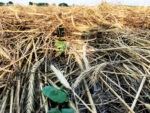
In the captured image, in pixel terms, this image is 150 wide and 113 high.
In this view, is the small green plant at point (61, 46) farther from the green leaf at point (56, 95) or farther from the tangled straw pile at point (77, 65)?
the green leaf at point (56, 95)

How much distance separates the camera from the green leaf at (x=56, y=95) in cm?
57

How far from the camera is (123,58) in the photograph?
2.98 ft

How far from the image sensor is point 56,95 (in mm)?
583

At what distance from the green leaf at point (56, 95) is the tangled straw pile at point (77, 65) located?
1.6 inches

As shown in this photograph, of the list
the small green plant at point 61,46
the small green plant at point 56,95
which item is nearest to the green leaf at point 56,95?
the small green plant at point 56,95

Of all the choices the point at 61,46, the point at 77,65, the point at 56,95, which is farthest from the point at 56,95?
the point at 61,46

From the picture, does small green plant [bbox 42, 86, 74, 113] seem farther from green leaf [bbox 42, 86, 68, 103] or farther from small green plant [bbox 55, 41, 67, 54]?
small green plant [bbox 55, 41, 67, 54]

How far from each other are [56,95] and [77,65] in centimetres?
32

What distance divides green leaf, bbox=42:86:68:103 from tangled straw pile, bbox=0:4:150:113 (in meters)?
0.04

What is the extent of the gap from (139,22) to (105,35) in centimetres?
68

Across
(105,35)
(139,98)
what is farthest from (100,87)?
(105,35)

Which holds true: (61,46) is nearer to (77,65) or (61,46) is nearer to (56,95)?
(77,65)

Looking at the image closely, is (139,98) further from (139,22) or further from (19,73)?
(139,22)

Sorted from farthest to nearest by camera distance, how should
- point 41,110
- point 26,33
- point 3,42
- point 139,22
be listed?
1. point 139,22
2. point 26,33
3. point 3,42
4. point 41,110
